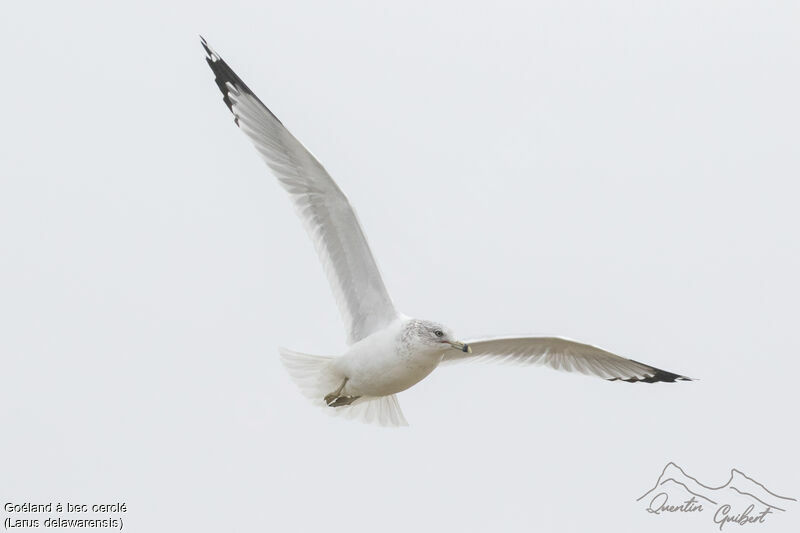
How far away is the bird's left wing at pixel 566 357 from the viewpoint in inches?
367

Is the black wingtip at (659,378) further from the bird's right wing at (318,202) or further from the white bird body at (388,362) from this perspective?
the bird's right wing at (318,202)

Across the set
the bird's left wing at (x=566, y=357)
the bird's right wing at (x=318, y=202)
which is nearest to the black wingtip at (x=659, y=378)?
the bird's left wing at (x=566, y=357)

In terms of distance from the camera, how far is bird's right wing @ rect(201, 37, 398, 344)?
8500 millimetres

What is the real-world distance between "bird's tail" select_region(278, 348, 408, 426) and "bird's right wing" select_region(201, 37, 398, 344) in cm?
52

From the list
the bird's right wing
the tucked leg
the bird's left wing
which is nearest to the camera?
the bird's right wing

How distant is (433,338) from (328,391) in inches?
45.9

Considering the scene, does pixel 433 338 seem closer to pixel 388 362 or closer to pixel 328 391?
pixel 388 362

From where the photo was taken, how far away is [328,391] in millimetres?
9086

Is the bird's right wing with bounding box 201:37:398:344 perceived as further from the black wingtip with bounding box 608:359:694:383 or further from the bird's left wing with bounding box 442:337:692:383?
the black wingtip with bounding box 608:359:694:383

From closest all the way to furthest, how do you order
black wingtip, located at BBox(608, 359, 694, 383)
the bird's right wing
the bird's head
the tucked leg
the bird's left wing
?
the bird's head
the bird's right wing
the tucked leg
the bird's left wing
black wingtip, located at BBox(608, 359, 694, 383)

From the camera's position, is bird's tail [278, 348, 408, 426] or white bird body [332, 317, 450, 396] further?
bird's tail [278, 348, 408, 426]

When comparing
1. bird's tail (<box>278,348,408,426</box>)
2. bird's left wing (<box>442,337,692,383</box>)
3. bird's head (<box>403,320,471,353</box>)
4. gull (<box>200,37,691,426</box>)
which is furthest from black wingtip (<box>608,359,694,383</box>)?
bird's head (<box>403,320,471,353</box>)

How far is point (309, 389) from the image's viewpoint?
360 inches

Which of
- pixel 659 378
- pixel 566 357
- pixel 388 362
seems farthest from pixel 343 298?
pixel 659 378
